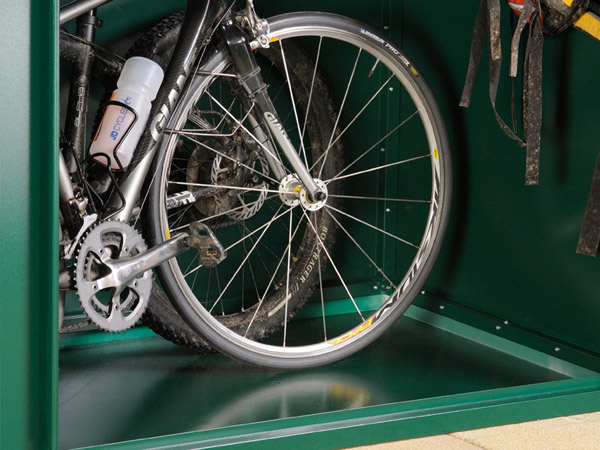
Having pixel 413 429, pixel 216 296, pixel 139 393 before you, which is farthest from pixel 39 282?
pixel 216 296

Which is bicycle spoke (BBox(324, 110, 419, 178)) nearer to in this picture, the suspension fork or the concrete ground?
the suspension fork

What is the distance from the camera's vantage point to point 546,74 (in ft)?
6.97

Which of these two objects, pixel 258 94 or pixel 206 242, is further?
pixel 258 94

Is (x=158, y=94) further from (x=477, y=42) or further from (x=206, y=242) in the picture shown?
(x=477, y=42)

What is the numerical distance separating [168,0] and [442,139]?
855 millimetres

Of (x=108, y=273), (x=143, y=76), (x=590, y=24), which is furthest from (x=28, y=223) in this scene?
(x=590, y=24)

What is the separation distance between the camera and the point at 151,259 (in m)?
1.83

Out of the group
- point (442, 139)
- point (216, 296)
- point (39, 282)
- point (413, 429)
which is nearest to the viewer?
point (39, 282)

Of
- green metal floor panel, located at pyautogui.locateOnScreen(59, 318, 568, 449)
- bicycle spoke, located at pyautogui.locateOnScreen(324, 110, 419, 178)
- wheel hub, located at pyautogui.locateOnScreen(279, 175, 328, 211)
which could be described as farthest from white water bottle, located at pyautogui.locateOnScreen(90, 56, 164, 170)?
bicycle spoke, located at pyautogui.locateOnScreen(324, 110, 419, 178)

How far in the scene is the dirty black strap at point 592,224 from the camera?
190 centimetres

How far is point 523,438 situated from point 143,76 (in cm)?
115

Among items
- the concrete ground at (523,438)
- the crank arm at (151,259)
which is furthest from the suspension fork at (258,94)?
the concrete ground at (523,438)

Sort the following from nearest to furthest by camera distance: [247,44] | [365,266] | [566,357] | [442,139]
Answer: [247,44]
[566,357]
[442,139]
[365,266]

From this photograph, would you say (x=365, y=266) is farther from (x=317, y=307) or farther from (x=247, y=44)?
(x=247, y=44)
